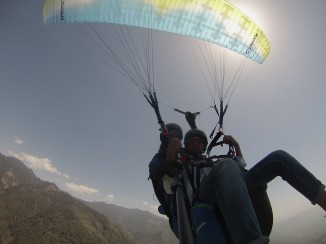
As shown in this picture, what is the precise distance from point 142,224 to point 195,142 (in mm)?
151282

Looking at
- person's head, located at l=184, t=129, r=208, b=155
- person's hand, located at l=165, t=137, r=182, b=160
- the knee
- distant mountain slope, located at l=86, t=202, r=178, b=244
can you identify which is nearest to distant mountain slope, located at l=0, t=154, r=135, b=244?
distant mountain slope, located at l=86, t=202, r=178, b=244

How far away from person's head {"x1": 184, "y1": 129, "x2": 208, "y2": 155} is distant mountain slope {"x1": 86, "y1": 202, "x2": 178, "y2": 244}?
10632 cm

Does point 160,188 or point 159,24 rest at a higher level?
point 159,24

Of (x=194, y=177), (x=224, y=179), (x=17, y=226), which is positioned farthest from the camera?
(x=17, y=226)

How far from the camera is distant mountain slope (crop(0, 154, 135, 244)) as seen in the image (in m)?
61.7

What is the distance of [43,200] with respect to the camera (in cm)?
7612

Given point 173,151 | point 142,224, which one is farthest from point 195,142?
point 142,224

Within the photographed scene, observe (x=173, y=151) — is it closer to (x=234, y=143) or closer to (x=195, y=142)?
(x=195, y=142)

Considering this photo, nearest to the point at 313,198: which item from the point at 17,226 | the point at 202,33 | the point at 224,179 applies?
the point at 224,179

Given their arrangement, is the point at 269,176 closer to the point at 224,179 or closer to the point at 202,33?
the point at 224,179

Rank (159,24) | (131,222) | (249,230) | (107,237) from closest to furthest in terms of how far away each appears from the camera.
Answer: (249,230)
(159,24)
(107,237)
(131,222)

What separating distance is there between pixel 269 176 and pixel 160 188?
1.51 metres

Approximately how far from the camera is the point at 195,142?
13.8 feet

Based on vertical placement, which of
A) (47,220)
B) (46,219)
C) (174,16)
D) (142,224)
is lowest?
(142,224)
